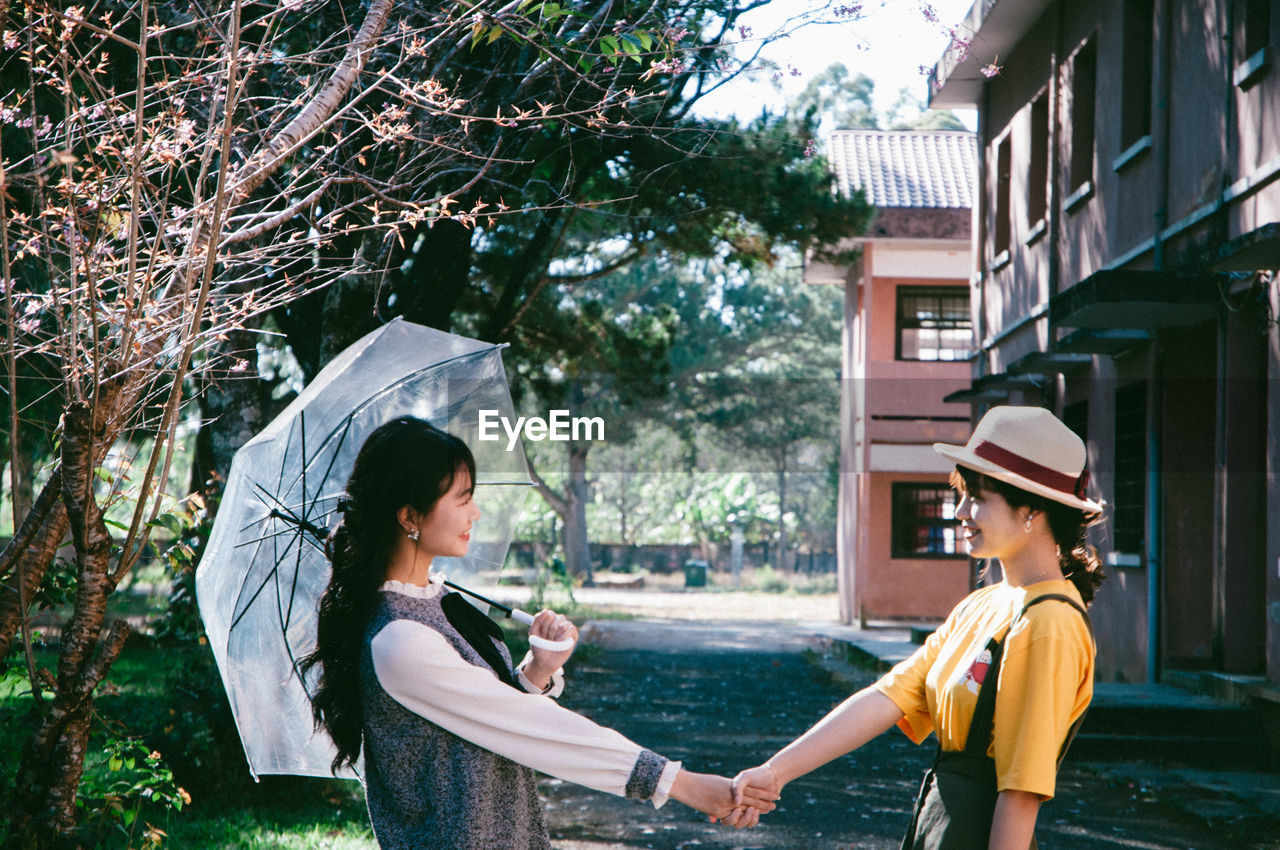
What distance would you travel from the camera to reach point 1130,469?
12.3 m

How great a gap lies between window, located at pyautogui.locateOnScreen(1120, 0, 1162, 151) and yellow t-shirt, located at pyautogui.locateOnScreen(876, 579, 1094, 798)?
10.0 meters

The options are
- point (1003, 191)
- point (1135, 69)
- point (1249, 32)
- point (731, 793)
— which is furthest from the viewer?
point (1003, 191)

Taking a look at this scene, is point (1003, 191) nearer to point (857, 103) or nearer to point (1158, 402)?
point (1158, 402)

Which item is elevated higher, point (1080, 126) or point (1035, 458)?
point (1080, 126)

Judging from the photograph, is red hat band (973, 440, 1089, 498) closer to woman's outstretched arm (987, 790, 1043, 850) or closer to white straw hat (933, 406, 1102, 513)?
white straw hat (933, 406, 1102, 513)

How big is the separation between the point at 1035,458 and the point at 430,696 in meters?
1.44

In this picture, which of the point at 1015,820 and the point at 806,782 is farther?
the point at 806,782

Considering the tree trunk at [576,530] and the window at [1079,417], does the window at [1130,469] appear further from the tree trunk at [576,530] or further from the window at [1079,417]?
the tree trunk at [576,530]

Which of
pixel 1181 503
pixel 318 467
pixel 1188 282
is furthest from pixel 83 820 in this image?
pixel 1181 503

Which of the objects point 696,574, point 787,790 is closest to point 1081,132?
point 787,790

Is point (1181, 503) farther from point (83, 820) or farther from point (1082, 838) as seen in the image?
point (83, 820)

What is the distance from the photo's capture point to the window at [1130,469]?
11766mm

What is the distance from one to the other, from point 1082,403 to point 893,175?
12379 millimetres

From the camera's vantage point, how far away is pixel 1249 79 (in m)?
9.02
